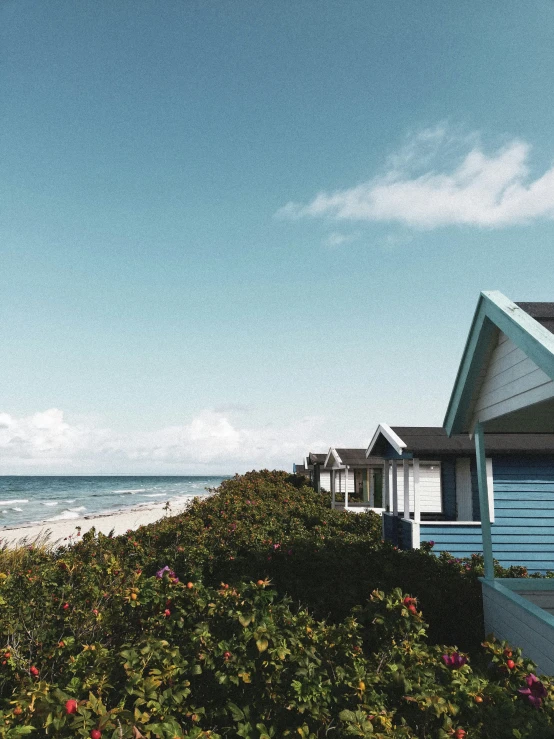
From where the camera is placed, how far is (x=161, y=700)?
308 cm

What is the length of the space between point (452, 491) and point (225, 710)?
1406 cm

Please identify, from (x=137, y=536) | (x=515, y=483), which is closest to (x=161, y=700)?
(x=137, y=536)

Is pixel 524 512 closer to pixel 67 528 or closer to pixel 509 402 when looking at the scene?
pixel 509 402

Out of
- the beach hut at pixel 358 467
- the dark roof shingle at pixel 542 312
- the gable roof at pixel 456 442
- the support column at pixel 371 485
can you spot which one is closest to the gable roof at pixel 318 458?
the beach hut at pixel 358 467

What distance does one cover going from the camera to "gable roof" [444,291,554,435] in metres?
4.86

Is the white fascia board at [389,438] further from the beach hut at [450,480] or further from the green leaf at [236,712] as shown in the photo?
the green leaf at [236,712]

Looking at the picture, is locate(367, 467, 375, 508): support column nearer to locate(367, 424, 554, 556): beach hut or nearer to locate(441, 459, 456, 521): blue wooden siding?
locate(367, 424, 554, 556): beach hut

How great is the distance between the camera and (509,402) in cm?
601

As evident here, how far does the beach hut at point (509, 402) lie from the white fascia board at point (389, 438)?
6.04 m

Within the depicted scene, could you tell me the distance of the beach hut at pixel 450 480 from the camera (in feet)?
41.2

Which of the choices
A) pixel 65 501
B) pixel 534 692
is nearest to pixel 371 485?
pixel 534 692

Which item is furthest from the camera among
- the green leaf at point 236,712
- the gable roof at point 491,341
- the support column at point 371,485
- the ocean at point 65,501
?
the ocean at point 65,501

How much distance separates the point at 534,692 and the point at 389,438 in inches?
444

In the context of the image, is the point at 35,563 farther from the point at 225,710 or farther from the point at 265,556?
the point at 225,710
